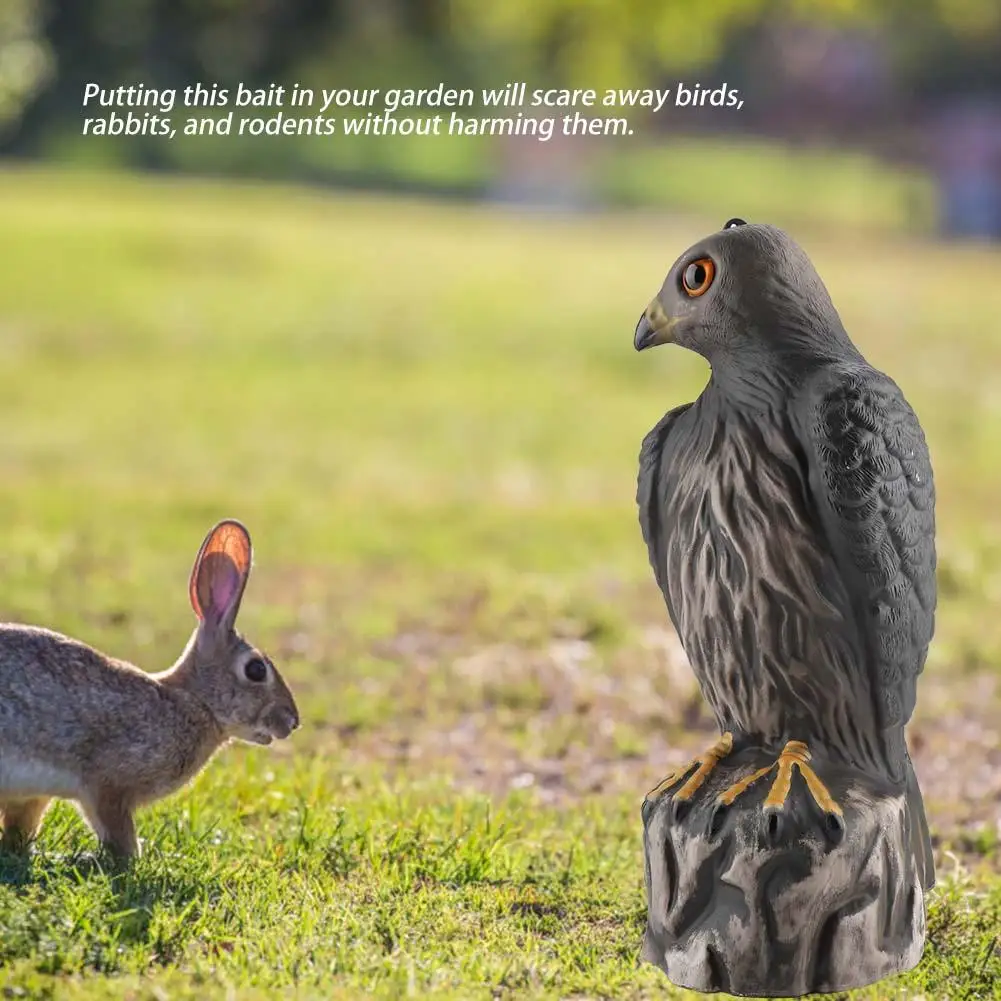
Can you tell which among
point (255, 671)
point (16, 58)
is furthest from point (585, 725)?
point (16, 58)

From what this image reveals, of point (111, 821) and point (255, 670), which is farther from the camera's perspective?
point (255, 670)

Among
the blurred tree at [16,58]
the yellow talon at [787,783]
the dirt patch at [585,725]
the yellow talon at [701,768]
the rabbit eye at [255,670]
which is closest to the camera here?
the yellow talon at [787,783]

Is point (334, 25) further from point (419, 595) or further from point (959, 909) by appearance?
point (959, 909)

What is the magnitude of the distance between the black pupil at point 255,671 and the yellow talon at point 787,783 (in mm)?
1301

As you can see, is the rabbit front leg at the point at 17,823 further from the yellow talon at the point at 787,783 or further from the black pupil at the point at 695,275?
the black pupil at the point at 695,275

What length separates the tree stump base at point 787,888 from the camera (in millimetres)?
4375

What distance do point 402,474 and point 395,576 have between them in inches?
112

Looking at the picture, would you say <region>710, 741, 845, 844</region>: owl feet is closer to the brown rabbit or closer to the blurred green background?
the blurred green background

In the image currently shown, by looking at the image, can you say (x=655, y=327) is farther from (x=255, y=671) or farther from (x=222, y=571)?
(x=255, y=671)

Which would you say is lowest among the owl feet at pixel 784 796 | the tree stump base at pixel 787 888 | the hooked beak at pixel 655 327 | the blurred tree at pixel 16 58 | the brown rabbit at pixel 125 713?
the tree stump base at pixel 787 888

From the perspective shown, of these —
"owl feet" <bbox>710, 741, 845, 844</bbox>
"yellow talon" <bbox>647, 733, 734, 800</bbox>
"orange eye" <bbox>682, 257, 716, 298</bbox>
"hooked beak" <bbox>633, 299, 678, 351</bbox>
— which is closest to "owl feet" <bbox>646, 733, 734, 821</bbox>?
"yellow talon" <bbox>647, 733, 734, 800</bbox>

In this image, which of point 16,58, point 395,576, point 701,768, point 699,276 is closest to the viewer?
point 699,276

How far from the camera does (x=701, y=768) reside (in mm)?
4590

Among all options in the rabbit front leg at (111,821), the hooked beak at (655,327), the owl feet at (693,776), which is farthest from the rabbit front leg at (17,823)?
the hooked beak at (655,327)
